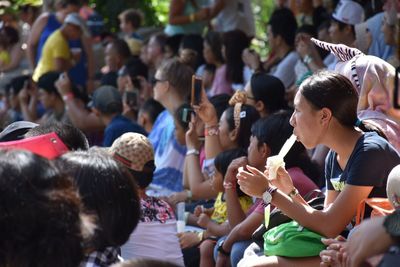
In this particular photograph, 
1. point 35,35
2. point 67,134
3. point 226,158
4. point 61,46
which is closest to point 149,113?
point 226,158

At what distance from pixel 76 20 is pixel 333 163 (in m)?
6.33

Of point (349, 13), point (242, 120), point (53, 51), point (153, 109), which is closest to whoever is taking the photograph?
point (242, 120)

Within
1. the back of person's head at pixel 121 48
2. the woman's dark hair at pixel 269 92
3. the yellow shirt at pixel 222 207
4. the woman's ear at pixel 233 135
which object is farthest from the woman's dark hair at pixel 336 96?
the back of person's head at pixel 121 48

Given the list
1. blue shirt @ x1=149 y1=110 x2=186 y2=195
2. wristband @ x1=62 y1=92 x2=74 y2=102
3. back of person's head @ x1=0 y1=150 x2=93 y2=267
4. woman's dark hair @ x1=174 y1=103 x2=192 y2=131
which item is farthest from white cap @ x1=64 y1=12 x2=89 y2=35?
back of person's head @ x1=0 y1=150 x2=93 y2=267

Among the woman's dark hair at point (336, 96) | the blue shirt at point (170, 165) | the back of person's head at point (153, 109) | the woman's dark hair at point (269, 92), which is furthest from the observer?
the back of person's head at point (153, 109)

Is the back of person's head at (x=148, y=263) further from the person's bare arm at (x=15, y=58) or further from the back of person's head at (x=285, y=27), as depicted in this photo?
the person's bare arm at (x=15, y=58)

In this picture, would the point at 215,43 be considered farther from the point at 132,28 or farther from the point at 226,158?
the point at 226,158

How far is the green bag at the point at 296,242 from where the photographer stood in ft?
14.2

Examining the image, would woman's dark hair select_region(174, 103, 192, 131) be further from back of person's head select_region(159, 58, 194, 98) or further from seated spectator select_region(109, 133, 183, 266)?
seated spectator select_region(109, 133, 183, 266)

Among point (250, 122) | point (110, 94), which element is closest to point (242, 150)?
point (250, 122)

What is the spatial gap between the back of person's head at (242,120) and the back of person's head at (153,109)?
6.57ft

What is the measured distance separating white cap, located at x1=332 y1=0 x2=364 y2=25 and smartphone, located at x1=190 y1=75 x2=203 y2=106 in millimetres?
1814

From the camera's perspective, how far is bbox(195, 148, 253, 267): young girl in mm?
5543

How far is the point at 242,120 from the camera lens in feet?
20.1
